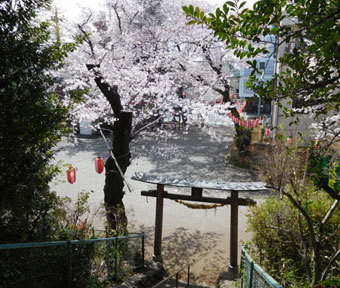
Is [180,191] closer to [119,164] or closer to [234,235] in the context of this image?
[234,235]

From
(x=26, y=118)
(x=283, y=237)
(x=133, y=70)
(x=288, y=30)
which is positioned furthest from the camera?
(x=133, y=70)

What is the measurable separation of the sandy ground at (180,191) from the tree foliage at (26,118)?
109 cm

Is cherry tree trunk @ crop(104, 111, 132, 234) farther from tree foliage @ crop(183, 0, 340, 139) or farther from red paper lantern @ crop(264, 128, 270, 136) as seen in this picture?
red paper lantern @ crop(264, 128, 270, 136)

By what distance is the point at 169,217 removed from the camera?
10.3 meters

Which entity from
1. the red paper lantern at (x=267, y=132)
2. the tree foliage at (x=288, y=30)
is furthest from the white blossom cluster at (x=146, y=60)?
the tree foliage at (x=288, y=30)

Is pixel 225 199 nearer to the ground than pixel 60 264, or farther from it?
farther from it

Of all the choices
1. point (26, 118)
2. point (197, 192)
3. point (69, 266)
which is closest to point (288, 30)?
point (26, 118)

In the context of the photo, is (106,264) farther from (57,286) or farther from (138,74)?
(138,74)

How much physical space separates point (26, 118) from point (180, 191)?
9337 millimetres

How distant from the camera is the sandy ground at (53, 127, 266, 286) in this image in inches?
313

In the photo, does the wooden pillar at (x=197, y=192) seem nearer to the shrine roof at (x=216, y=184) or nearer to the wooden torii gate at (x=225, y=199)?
the wooden torii gate at (x=225, y=199)

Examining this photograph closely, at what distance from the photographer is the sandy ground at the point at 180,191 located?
313 inches

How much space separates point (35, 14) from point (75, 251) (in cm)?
369

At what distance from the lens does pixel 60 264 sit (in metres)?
4.23
